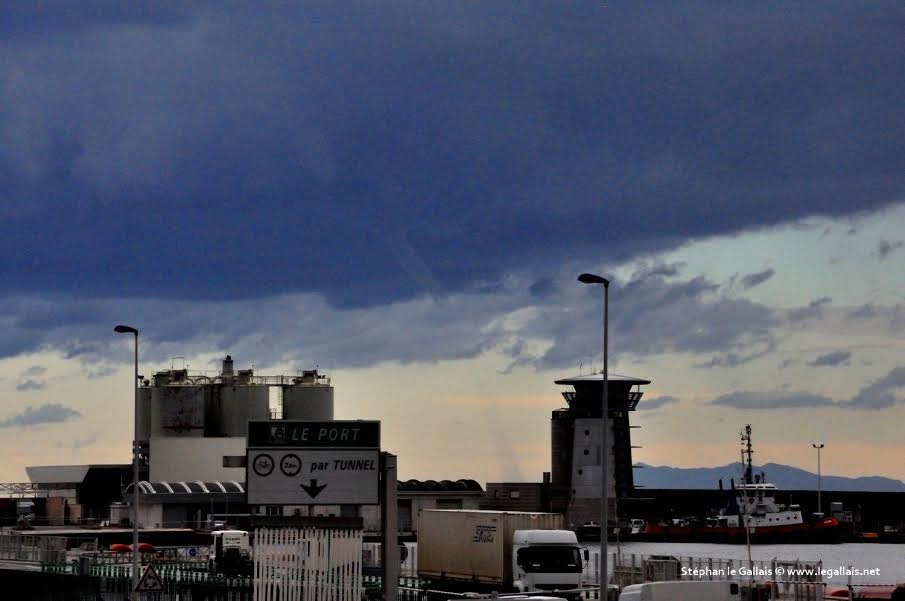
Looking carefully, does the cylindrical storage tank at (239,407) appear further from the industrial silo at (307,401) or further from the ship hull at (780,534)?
the ship hull at (780,534)

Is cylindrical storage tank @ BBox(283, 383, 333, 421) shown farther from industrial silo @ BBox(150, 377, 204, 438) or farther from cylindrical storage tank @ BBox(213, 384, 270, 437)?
industrial silo @ BBox(150, 377, 204, 438)

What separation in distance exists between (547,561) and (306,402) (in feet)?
319

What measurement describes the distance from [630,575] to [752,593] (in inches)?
413

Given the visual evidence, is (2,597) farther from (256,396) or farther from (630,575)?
(256,396)

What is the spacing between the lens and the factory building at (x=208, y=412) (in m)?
145

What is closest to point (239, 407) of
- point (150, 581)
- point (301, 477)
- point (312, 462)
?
point (301, 477)

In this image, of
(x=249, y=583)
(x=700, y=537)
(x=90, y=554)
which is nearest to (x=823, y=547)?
(x=700, y=537)

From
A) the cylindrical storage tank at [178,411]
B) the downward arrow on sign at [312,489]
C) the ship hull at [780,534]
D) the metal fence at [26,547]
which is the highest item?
the cylindrical storage tank at [178,411]

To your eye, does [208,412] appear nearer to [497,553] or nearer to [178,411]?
[178,411]

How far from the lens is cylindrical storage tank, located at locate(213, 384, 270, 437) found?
149625 mm

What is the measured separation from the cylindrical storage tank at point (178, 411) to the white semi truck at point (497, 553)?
85.2 meters

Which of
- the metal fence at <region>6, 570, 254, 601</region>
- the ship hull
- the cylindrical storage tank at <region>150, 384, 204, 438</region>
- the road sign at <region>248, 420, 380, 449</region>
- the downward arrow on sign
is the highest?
the cylindrical storage tank at <region>150, 384, 204, 438</region>

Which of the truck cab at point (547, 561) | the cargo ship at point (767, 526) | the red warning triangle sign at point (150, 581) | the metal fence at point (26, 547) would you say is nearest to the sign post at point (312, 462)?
the truck cab at point (547, 561)

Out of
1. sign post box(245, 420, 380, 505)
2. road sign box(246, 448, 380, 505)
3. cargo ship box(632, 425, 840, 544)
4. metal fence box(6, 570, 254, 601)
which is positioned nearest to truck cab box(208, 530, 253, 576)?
metal fence box(6, 570, 254, 601)
